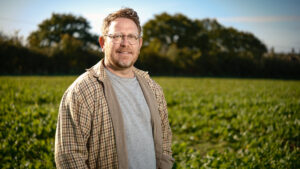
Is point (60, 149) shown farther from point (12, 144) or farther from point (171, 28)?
point (171, 28)

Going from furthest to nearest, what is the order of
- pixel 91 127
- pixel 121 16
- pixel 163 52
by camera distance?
pixel 163 52 → pixel 121 16 → pixel 91 127

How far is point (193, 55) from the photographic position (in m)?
46.9

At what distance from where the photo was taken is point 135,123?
1.88m

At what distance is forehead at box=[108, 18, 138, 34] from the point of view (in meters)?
1.85

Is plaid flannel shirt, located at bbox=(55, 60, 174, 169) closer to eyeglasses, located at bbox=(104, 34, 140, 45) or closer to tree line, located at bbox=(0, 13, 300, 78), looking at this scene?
eyeglasses, located at bbox=(104, 34, 140, 45)

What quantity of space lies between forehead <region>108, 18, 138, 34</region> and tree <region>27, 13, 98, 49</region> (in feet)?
168

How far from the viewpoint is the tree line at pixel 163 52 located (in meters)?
A: 32.4

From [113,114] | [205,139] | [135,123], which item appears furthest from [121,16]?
[205,139]

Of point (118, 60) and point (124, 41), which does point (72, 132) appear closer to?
point (118, 60)

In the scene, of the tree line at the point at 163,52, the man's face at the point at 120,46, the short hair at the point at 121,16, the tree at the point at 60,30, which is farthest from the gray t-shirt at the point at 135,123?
the tree at the point at 60,30

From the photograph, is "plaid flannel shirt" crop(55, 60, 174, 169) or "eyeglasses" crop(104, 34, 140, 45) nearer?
"plaid flannel shirt" crop(55, 60, 174, 169)

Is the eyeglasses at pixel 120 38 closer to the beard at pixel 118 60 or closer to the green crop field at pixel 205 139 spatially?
the beard at pixel 118 60

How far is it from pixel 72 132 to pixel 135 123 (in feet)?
1.79

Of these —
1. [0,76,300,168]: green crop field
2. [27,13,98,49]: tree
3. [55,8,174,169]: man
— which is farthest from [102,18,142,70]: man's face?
[27,13,98,49]: tree
